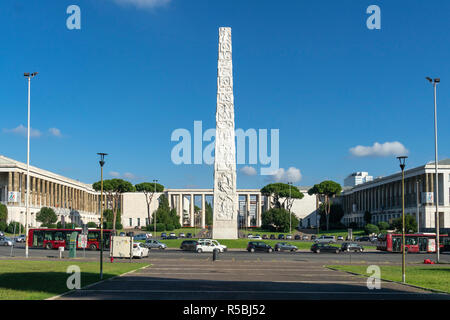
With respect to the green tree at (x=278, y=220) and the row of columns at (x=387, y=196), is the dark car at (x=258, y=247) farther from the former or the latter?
the green tree at (x=278, y=220)

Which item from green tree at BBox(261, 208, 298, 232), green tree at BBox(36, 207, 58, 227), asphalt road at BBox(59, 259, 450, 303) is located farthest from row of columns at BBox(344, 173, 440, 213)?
asphalt road at BBox(59, 259, 450, 303)

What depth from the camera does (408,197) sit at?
117188mm

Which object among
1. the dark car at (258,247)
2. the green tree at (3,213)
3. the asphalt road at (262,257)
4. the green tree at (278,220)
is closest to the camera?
the asphalt road at (262,257)

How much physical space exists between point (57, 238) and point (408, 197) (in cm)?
8293

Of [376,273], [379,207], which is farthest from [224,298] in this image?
[379,207]

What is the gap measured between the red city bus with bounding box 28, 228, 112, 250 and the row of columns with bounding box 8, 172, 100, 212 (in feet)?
124

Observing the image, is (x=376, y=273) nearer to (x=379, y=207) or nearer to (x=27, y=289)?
(x=27, y=289)

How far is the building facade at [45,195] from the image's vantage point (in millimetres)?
105875

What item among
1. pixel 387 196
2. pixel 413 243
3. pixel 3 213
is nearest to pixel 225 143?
pixel 413 243

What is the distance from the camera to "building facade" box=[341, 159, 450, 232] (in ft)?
341

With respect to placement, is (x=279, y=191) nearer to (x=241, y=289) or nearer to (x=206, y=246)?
(x=206, y=246)

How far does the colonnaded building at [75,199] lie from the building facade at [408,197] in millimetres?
16253

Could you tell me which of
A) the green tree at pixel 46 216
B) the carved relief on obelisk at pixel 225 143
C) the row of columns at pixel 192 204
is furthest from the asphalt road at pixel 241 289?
the row of columns at pixel 192 204

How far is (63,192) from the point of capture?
13725 cm
